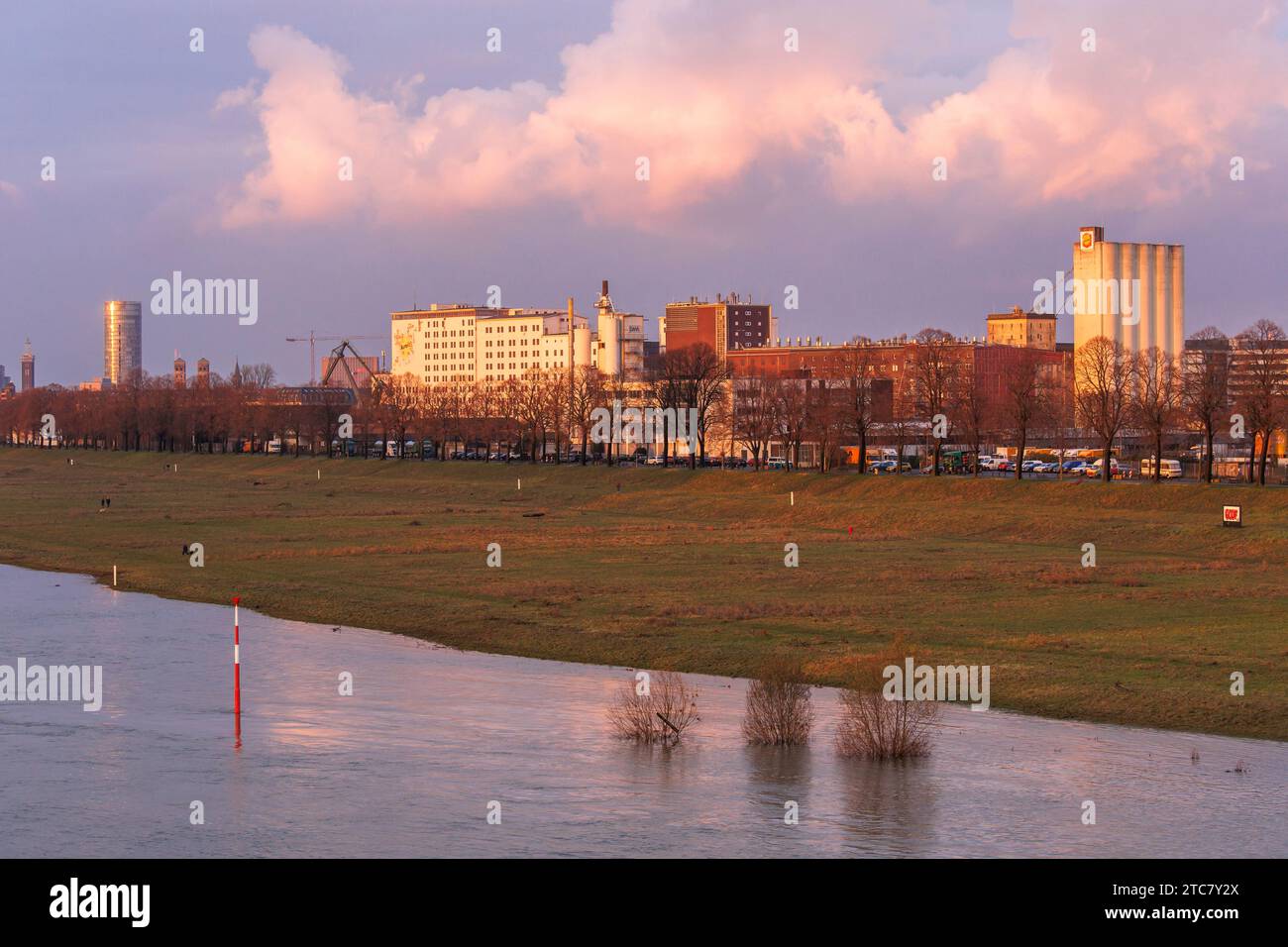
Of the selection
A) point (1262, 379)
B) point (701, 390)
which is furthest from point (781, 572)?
point (701, 390)

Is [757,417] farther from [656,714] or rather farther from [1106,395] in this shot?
[656,714]

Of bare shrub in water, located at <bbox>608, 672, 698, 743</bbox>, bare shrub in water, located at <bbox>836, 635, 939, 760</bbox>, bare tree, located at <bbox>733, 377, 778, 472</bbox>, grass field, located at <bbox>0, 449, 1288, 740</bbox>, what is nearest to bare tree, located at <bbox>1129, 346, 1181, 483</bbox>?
grass field, located at <bbox>0, 449, 1288, 740</bbox>

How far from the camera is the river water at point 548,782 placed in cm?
2314

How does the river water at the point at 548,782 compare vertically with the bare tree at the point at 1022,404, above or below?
below

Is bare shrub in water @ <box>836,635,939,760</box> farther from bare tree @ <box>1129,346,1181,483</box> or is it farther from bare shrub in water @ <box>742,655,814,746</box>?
bare tree @ <box>1129,346,1181,483</box>

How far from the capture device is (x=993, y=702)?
110 ft

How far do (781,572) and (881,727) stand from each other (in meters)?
32.4

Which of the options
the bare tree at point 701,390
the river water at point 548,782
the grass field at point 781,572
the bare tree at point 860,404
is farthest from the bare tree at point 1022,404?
the river water at point 548,782

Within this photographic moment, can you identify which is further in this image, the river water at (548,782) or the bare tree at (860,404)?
the bare tree at (860,404)

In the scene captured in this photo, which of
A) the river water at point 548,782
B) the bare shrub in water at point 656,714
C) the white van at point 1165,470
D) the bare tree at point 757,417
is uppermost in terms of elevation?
the bare tree at point 757,417

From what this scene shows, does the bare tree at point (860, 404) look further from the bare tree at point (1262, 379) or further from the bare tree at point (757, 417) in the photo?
the bare tree at point (1262, 379)

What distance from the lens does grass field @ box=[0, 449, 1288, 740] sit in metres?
38.4

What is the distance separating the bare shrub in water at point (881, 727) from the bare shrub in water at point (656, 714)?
10.2 feet
